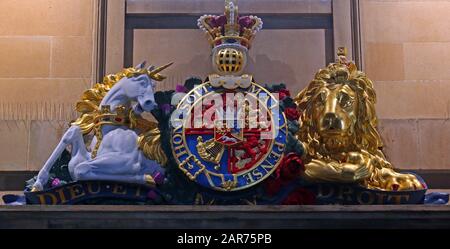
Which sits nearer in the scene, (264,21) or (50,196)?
(50,196)

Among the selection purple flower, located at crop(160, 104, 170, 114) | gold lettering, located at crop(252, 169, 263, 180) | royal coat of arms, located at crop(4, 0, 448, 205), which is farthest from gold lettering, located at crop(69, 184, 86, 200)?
gold lettering, located at crop(252, 169, 263, 180)

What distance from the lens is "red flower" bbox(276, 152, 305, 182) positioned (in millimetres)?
6801

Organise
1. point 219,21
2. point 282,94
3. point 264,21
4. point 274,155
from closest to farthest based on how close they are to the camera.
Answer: point 274,155, point 282,94, point 219,21, point 264,21

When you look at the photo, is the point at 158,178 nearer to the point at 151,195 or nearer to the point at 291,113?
the point at 151,195

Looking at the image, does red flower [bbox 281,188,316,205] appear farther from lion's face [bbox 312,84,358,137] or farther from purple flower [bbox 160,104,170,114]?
purple flower [bbox 160,104,170,114]

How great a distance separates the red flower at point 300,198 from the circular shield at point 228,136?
0.27m

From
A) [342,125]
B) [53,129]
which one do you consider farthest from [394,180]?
[53,129]

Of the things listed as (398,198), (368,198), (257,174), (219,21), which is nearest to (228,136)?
(257,174)

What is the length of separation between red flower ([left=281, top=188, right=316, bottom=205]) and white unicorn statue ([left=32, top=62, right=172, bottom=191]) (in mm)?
1089

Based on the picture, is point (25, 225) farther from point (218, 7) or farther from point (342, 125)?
point (218, 7)

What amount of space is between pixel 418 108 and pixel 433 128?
273mm

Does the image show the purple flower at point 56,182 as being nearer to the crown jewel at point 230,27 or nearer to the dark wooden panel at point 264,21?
the crown jewel at point 230,27

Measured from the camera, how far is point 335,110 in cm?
696

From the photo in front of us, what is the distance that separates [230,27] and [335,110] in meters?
1.23
